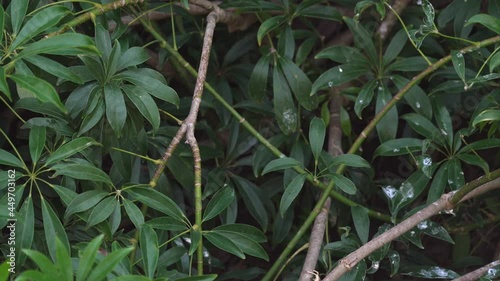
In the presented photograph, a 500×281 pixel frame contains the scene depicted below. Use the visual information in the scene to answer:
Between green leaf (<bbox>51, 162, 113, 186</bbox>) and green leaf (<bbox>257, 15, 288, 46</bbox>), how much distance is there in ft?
1.42

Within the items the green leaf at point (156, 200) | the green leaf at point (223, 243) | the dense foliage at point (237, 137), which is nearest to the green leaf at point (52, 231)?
the dense foliage at point (237, 137)

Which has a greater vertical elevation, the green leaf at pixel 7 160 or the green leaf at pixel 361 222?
the green leaf at pixel 7 160

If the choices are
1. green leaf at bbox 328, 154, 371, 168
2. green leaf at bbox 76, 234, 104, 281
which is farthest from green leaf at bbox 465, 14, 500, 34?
green leaf at bbox 76, 234, 104, 281

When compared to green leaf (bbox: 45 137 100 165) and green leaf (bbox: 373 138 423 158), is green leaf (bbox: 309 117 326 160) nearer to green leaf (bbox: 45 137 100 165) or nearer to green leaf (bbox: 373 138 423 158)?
green leaf (bbox: 373 138 423 158)

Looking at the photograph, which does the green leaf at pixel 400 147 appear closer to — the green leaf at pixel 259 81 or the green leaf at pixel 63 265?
the green leaf at pixel 259 81

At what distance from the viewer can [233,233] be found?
1.10 m

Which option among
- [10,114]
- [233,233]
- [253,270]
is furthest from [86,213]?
[10,114]

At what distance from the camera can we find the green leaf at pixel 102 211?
1008 millimetres

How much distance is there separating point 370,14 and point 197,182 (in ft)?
2.25

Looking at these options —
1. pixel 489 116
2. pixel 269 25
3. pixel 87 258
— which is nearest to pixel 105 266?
pixel 87 258

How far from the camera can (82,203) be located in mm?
1021

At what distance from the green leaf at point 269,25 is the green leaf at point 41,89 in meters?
0.54

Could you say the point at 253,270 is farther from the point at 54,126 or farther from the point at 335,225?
the point at 54,126

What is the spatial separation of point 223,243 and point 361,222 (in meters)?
0.28
